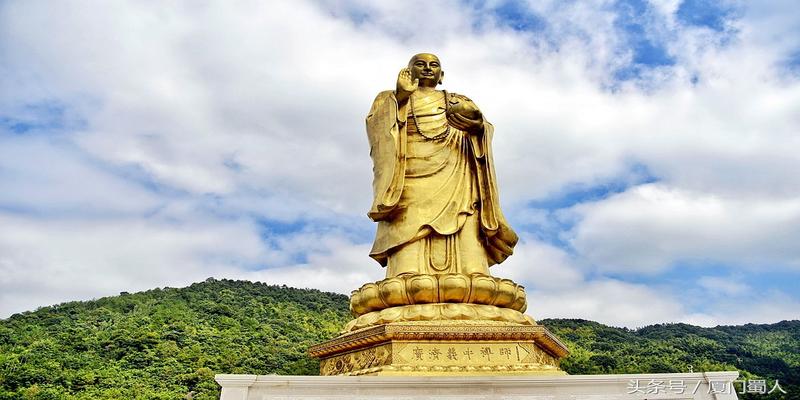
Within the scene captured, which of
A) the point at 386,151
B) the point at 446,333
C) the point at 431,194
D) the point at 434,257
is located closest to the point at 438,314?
the point at 446,333

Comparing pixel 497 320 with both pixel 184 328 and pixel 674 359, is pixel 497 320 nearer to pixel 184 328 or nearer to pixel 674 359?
pixel 674 359

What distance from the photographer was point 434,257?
632 cm

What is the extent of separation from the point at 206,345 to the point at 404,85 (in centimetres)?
2007

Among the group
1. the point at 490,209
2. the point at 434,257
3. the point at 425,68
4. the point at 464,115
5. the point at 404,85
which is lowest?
the point at 434,257

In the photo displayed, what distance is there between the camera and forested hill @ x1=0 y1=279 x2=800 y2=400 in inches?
758

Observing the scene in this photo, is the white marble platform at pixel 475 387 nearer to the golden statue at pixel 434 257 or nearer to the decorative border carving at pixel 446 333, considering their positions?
the golden statue at pixel 434 257

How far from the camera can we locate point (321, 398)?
399cm

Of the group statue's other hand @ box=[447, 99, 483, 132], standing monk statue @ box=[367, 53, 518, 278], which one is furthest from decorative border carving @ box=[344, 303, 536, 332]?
statue's other hand @ box=[447, 99, 483, 132]

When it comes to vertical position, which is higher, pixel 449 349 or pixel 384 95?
pixel 384 95

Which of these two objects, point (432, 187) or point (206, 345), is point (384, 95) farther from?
point (206, 345)

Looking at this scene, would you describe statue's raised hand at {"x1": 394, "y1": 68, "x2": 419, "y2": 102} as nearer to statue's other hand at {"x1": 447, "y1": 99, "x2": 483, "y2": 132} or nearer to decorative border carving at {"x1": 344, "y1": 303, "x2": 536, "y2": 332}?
statue's other hand at {"x1": 447, "y1": 99, "x2": 483, "y2": 132}

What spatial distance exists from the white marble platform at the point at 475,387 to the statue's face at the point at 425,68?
425 centimetres

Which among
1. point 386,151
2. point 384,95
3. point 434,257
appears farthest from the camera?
point 384,95

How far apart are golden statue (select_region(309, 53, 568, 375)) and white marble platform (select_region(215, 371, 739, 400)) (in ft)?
2.84
